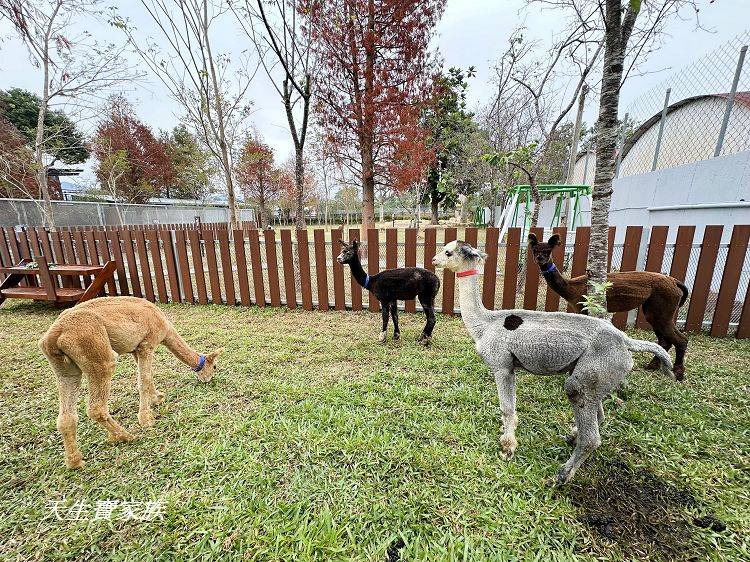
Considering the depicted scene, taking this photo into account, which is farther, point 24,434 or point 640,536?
point 24,434

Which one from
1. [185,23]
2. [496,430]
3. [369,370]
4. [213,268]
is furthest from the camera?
[185,23]

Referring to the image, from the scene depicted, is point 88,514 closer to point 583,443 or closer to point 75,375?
point 75,375

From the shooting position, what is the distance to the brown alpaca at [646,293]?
2.88m

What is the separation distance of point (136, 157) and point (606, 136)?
29.9 m

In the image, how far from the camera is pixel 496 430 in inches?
94.0

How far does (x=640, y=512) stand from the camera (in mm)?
1687

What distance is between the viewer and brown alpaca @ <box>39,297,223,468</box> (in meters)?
2.00

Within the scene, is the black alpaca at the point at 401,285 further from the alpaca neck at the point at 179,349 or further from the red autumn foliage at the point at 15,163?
the red autumn foliage at the point at 15,163

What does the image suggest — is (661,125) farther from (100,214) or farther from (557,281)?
(100,214)

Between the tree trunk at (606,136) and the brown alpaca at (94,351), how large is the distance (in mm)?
3965

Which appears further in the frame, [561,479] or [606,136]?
[606,136]

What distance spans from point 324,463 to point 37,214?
14.2 m

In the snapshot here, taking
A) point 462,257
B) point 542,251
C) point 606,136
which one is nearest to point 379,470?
point 462,257

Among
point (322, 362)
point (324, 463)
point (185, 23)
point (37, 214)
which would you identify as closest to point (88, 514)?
point (324, 463)
